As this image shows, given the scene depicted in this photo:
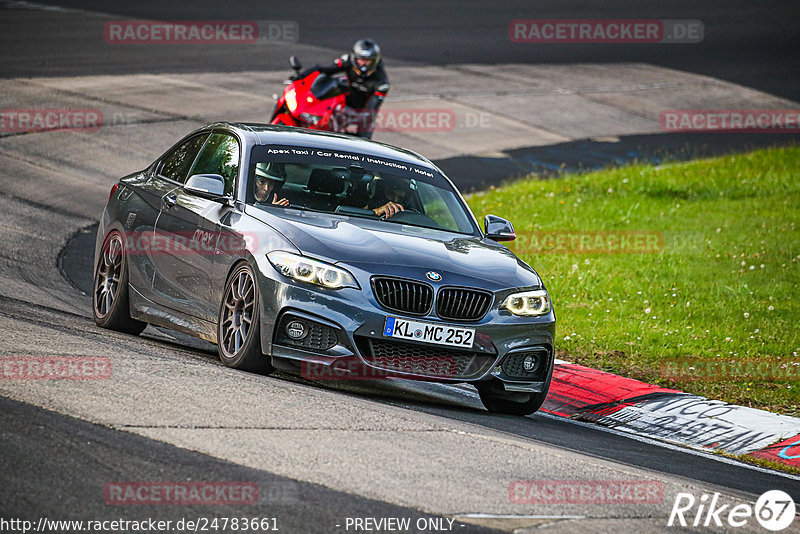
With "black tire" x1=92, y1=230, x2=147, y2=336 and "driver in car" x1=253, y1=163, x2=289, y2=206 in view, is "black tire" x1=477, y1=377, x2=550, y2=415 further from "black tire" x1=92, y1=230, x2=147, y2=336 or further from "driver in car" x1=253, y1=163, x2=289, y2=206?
"black tire" x1=92, y1=230, x2=147, y2=336

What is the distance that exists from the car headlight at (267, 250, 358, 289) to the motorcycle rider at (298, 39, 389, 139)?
31.3 ft

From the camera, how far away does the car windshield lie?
28.8 ft

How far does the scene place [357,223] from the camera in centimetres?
852

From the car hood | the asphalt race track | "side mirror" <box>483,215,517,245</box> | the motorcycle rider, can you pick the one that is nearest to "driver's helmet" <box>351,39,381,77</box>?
the motorcycle rider

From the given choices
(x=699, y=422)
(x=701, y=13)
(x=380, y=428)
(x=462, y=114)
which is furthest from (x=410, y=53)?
(x=380, y=428)

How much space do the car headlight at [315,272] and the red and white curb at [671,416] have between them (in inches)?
100

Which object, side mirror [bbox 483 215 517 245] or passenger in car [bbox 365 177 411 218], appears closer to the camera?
passenger in car [bbox 365 177 411 218]

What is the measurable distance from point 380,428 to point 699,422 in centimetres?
341

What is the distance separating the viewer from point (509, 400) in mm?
8555

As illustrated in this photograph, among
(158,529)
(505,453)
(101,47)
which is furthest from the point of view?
(101,47)

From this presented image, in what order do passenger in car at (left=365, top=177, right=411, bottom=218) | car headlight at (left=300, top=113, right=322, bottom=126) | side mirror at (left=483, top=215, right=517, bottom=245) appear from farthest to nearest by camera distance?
car headlight at (left=300, top=113, right=322, bottom=126) → side mirror at (left=483, top=215, right=517, bottom=245) → passenger in car at (left=365, top=177, right=411, bottom=218)

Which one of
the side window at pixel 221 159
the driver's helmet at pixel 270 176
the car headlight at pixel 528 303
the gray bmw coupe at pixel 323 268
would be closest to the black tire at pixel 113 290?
the gray bmw coupe at pixel 323 268

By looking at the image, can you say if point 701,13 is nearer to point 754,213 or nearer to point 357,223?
point 754,213

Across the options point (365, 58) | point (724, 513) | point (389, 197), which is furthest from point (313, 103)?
point (724, 513)
